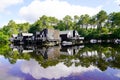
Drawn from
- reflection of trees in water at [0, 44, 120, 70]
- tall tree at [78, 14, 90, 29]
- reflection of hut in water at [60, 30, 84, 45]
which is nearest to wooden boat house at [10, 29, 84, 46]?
reflection of hut in water at [60, 30, 84, 45]

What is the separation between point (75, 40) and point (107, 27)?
79.3 ft

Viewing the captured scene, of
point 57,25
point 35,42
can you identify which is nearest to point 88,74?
point 35,42

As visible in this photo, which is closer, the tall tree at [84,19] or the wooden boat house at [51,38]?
the wooden boat house at [51,38]

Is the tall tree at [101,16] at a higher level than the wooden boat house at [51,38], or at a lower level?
higher

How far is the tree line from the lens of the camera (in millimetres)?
101438

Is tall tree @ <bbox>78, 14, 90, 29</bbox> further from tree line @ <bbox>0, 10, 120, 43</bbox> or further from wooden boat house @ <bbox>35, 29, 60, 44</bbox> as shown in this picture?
wooden boat house @ <bbox>35, 29, 60, 44</bbox>

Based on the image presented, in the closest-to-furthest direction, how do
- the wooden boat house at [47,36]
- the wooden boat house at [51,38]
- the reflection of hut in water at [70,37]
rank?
the wooden boat house at [47,36]
the wooden boat house at [51,38]
the reflection of hut in water at [70,37]

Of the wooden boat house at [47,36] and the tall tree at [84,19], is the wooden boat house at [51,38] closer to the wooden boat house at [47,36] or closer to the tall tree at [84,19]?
the wooden boat house at [47,36]

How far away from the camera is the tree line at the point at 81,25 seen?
333 feet

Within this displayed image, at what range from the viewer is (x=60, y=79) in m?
19.0

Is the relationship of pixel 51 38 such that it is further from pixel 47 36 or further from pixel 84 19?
pixel 84 19

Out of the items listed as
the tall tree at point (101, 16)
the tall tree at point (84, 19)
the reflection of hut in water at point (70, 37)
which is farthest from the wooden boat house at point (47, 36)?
the tall tree at point (84, 19)

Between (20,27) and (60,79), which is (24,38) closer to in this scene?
(20,27)

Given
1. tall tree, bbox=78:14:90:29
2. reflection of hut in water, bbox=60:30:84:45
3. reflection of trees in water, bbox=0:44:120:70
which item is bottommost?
reflection of trees in water, bbox=0:44:120:70
